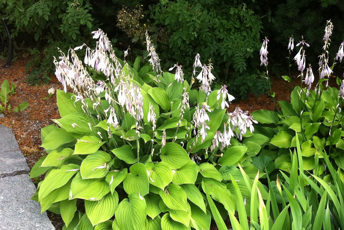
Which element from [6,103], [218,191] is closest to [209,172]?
[218,191]

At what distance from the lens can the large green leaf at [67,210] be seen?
9.00 feet

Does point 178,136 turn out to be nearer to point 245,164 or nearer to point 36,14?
point 245,164

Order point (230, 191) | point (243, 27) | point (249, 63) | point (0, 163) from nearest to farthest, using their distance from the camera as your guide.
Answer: point (230, 191) → point (0, 163) → point (243, 27) → point (249, 63)

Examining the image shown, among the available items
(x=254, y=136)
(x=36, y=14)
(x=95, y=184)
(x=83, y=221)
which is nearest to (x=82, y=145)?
(x=95, y=184)

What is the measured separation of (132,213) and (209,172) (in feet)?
2.18

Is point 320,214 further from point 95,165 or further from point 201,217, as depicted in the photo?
point 95,165

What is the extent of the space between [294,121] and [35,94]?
120 inches

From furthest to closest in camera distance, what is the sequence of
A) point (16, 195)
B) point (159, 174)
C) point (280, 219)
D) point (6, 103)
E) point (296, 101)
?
point (6, 103) < point (296, 101) < point (16, 195) < point (159, 174) < point (280, 219)

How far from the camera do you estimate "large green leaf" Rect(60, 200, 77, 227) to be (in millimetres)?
2744

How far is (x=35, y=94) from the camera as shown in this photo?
15.7 feet

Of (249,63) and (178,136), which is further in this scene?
(249,63)

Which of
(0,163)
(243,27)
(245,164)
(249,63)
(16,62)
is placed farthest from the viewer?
(16,62)

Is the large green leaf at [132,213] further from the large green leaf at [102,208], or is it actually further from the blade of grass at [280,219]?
the blade of grass at [280,219]

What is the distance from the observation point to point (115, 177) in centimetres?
277
